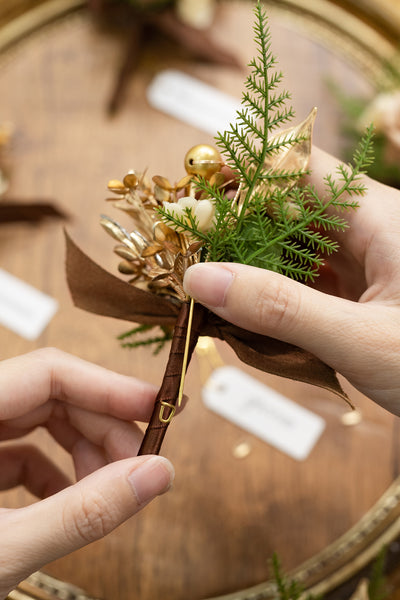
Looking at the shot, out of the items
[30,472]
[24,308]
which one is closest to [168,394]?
[30,472]

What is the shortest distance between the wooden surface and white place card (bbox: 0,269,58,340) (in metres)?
0.01

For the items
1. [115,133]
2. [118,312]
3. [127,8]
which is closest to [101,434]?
[118,312]

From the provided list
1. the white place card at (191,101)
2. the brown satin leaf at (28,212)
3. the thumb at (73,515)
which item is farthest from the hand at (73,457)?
the white place card at (191,101)

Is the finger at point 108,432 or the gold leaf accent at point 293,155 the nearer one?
the gold leaf accent at point 293,155

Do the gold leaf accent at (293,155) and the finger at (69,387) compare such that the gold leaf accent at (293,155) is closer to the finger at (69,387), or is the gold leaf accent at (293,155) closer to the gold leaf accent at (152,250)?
the gold leaf accent at (152,250)

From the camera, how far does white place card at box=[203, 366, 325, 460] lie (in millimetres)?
738

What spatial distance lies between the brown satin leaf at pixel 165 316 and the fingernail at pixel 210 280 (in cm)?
7

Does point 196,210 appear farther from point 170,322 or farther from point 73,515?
point 73,515

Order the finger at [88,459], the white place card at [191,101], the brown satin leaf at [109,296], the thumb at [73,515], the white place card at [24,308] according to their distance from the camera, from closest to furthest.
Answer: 1. the thumb at [73,515]
2. the brown satin leaf at [109,296]
3. the finger at [88,459]
4. the white place card at [24,308]
5. the white place card at [191,101]

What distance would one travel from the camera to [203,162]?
494mm

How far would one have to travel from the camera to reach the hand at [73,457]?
1.39 ft

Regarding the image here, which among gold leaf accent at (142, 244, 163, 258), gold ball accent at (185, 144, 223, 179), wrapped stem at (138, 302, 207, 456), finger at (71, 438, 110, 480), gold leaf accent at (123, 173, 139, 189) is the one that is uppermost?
gold ball accent at (185, 144, 223, 179)

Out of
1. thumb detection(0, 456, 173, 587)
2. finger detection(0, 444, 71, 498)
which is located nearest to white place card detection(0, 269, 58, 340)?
finger detection(0, 444, 71, 498)

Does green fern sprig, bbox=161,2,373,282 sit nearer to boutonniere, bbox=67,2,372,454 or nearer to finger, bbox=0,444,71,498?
boutonniere, bbox=67,2,372,454
